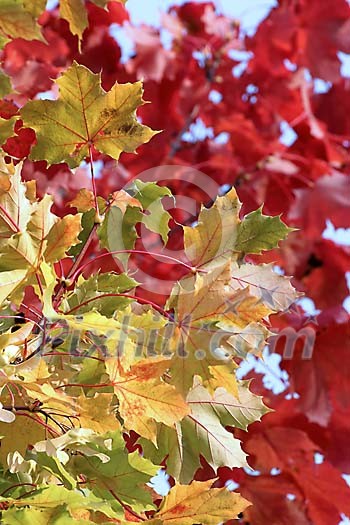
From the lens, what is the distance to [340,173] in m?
1.79

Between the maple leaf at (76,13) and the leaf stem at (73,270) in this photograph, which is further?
the maple leaf at (76,13)

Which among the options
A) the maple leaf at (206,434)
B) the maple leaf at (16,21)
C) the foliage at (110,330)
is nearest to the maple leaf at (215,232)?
the foliage at (110,330)

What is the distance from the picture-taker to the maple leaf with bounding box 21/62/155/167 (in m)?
0.64

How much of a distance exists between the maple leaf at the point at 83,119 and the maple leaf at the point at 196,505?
265 millimetres

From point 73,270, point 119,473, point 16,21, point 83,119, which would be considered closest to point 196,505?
point 119,473

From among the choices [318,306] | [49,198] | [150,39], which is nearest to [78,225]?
[49,198]

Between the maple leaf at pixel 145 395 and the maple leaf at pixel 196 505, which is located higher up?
the maple leaf at pixel 145 395

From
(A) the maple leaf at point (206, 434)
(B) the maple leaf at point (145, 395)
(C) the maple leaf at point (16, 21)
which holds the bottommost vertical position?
(A) the maple leaf at point (206, 434)

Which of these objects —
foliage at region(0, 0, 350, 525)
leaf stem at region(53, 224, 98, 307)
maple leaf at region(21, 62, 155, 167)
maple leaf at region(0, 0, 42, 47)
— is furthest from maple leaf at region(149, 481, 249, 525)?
maple leaf at region(0, 0, 42, 47)

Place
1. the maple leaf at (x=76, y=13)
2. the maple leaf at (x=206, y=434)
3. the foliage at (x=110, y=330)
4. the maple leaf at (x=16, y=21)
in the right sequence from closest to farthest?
the foliage at (x=110, y=330) → the maple leaf at (x=206, y=434) → the maple leaf at (x=16, y=21) → the maple leaf at (x=76, y=13)

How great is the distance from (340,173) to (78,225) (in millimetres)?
1266

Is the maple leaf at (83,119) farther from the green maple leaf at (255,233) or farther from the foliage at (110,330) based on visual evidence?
the green maple leaf at (255,233)

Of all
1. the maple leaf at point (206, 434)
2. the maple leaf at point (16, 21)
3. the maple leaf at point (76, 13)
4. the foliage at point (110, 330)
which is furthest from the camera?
the maple leaf at point (76, 13)

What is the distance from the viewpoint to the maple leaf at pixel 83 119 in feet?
2.11
